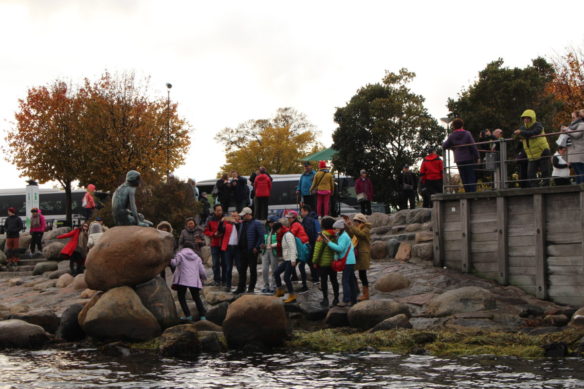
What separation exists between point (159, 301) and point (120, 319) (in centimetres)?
105

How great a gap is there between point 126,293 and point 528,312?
26.9 feet

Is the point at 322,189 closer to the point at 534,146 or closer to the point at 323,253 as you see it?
the point at 323,253

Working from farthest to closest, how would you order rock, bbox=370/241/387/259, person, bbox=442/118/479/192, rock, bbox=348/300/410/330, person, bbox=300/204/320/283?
rock, bbox=370/241/387/259 < person, bbox=442/118/479/192 < person, bbox=300/204/320/283 < rock, bbox=348/300/410/330

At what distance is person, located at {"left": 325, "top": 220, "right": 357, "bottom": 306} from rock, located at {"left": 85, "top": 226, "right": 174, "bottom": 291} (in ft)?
12.0

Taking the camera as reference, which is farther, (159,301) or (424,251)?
(424,251)

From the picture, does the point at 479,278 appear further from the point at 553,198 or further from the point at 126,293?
the point at 126,293

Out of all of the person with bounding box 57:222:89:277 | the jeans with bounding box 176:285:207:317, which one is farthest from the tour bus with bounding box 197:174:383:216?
the jeans with bounding box 176:285:207:317

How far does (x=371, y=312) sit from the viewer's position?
1711 cm

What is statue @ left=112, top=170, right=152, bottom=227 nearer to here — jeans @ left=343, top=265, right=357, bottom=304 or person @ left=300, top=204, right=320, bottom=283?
person @ left=300, top=204, right=320, bottom=283

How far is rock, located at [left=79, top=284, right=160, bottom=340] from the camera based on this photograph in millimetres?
16766

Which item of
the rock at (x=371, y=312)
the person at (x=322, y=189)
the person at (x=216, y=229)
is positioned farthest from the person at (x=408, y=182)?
the rock at (x=371, y=312)

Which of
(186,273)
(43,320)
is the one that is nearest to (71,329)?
(43,320)

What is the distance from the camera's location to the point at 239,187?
28.2m

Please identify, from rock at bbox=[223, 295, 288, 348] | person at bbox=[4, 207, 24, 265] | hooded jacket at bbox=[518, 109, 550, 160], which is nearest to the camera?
rock at bbox=[223, 295, 288, 348]
